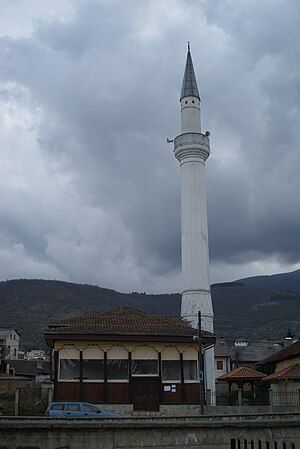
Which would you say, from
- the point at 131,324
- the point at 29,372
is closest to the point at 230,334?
the point at 29,372

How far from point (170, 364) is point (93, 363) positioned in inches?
162

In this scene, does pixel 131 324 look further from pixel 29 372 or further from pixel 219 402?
pixel 29 372

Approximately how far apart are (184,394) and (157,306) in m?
153

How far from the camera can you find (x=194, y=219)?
42.8 meters

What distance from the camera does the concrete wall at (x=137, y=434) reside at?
14.1 metres

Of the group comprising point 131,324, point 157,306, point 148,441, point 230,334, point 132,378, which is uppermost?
point 157,306

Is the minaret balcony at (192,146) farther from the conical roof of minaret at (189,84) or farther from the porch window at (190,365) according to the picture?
the porch window at (190,365)

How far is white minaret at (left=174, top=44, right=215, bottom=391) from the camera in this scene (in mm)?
41219

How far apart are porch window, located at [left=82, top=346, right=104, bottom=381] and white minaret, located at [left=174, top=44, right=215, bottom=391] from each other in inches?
453

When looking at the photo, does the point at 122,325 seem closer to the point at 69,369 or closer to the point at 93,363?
the point at 93,363

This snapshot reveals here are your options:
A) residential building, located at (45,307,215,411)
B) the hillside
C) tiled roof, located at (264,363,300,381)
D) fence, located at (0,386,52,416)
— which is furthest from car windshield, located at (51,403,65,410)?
the hillside

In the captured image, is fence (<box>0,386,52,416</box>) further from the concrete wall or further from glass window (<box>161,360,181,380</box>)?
the concrete wall

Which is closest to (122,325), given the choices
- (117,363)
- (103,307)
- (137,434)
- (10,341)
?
(117,363)

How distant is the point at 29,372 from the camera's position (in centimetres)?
6078
